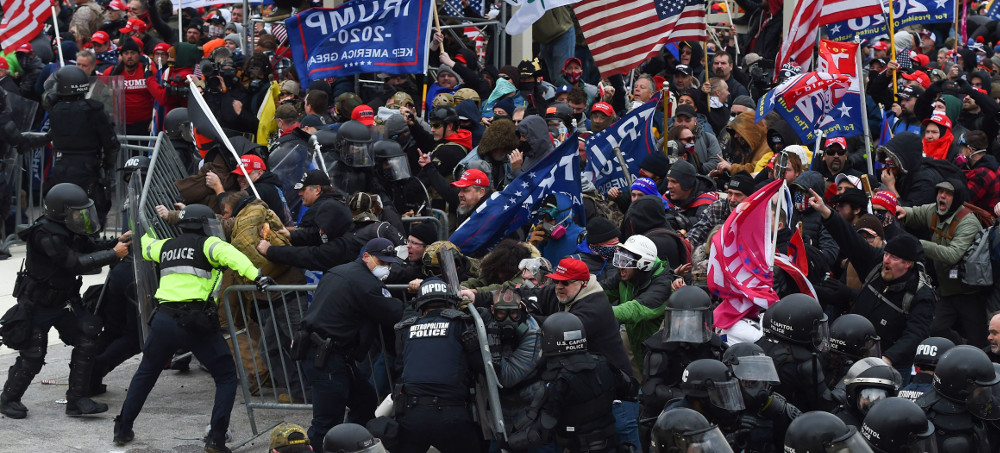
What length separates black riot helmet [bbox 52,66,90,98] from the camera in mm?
13453

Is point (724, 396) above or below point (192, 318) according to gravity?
above

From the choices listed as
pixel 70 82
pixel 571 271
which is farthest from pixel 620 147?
pixel 70 82

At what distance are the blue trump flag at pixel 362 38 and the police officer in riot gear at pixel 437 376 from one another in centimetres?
584

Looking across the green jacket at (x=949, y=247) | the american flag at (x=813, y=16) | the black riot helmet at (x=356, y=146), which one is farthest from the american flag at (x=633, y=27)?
the green jacket at (x=949, y=247)

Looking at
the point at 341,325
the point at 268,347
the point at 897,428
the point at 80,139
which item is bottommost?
the point at 268,347

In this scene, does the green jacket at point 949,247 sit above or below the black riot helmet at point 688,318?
below

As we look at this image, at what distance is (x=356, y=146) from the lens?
11.5m

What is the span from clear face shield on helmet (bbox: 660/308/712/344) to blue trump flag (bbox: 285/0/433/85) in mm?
6576

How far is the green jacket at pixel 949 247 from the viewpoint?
1054 centimetres

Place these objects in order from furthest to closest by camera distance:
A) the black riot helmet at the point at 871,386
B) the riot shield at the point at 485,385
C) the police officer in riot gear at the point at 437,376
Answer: the riot shield at the point at 485,385 → the police officer in riot gear at the point at 437,376 → the black riot helmet at the point at 871,386

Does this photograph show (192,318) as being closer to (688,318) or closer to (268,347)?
(268,347)

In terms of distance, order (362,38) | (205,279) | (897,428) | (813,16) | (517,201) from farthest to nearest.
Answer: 1. (362,38)
2. (813,16)
3. (517,201)
4. (205,279)
5. (897,428)

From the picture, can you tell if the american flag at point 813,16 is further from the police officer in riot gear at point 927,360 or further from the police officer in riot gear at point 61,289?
the police officer in riot gear at point 61,289

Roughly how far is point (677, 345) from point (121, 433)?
165 inches
